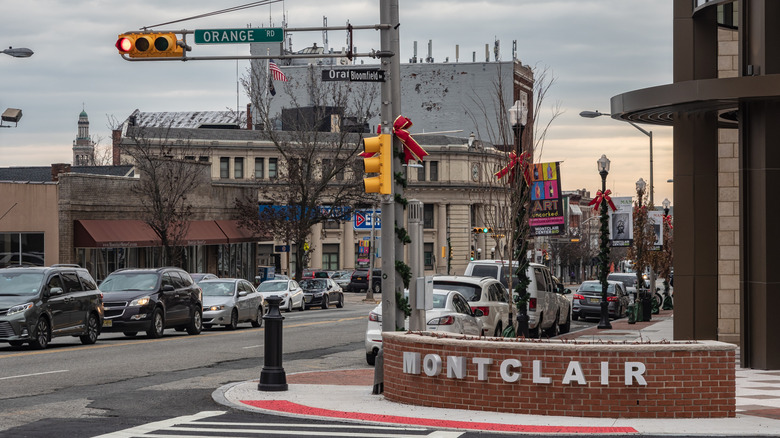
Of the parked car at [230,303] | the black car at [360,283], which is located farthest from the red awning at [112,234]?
the black car at [360,283]

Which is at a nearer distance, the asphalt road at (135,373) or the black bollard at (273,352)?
the asphalt road at (135,373)

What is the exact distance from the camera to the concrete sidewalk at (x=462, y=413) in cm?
1148

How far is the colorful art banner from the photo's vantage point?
28.4 metres

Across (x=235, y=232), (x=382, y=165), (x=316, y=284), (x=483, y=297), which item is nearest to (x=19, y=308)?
(x=483, y=297)

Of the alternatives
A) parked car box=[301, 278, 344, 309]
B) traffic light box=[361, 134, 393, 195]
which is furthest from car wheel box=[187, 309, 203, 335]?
parked car box=[301, 278, 344, 309]

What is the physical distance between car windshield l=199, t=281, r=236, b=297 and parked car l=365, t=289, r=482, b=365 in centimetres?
1296

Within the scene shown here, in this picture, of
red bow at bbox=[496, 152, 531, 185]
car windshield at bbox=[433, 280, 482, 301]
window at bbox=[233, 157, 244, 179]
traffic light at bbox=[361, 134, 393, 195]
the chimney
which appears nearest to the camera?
traffic light at bbox=[361, 134, 393, 195]

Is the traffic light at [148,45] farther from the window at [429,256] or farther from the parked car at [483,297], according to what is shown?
the window at [429,256]

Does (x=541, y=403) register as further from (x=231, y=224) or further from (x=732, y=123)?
(x=231, y=224)

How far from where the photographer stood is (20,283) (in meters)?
24.0

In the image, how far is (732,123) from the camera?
70.0 ft

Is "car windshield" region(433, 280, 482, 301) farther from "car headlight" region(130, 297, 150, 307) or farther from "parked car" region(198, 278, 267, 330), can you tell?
"parked car" region(198, 278, 267, 330)

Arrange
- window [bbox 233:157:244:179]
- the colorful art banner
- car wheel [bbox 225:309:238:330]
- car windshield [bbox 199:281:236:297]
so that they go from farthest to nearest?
1. window [bbox 233:157:244:179]
2. car windshield [bbox 199:281:236:297]
3. car wheel [bbox 225:309:238:330]
4. the colorful art banner

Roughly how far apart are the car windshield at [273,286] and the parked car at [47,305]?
741 inches
